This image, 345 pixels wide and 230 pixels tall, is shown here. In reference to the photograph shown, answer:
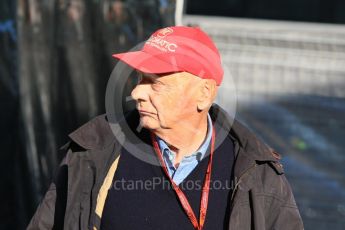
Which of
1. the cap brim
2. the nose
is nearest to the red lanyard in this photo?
the nose

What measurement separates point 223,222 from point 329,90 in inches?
79.3

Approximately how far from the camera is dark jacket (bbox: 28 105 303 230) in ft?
8.73

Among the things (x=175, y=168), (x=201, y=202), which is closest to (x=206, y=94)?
(x=175, y=168)

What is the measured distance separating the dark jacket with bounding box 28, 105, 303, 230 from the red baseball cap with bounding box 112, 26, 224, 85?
0.30m

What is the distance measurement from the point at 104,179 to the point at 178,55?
0.56 meters

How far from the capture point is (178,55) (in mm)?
2688

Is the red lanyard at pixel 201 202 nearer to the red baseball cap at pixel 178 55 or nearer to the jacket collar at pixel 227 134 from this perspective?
the jacket collar at pixel 227 134

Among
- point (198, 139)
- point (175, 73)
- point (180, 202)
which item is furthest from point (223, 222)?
point (175, 73)

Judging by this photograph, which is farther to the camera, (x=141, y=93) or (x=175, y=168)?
(x=175, y=168)

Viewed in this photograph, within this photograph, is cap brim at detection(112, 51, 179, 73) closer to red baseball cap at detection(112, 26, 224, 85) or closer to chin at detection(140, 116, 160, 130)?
red baseball cap at detection(112, 26, 224, 85)

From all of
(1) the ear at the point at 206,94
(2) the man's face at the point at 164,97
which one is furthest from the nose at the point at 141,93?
(1) the ear at the point at 206,94

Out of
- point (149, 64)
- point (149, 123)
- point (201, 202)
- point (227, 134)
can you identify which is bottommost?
point (201, 202)

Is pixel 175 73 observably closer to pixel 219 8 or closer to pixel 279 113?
pixel 279 113

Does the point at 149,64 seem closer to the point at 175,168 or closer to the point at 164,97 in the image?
the point at 164,97
